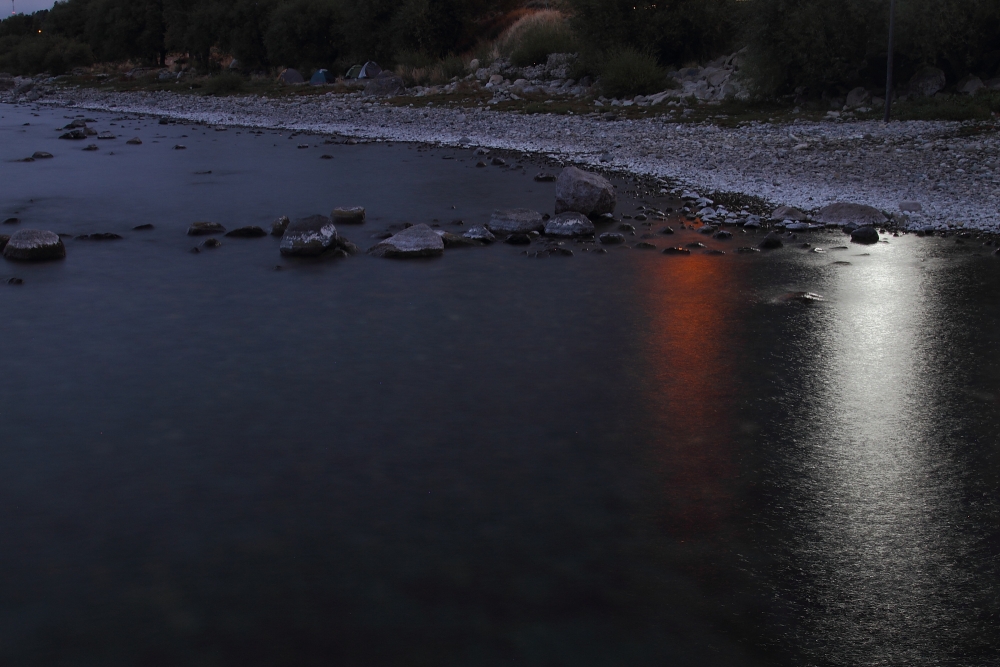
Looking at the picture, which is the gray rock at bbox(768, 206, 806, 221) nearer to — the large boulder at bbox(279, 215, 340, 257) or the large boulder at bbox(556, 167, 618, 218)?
the large boulder at bbox(556, 167, 618, 218)

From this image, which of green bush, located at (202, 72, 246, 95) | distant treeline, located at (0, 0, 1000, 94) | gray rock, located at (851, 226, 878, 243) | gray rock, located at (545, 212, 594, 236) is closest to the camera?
gray rock, located at (851, 226, 878, 243)

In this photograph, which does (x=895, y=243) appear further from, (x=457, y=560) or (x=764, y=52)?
(x=764, y=52)

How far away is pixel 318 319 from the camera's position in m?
7.25

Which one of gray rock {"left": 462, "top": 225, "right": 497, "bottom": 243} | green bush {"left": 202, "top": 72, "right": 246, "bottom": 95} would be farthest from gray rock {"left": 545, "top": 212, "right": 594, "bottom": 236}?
green bush {"left": 202, "top": 72, "right": 246, "bottom": 95}

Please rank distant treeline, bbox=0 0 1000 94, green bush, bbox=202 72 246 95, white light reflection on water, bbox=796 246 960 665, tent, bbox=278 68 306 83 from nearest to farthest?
white light reflection on water, bbox=796 246 960 665, distant treeline, bbox=0 0 1000 94, green bush, bbox=202 72 246 95, tent, bbox=278 68 306 83

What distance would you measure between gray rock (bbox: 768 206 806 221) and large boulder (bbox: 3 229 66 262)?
825 centimetres

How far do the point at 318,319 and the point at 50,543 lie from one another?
11.6 ft

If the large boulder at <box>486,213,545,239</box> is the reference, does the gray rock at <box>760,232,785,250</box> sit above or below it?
below

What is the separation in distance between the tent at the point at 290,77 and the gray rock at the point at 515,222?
32.1 meters

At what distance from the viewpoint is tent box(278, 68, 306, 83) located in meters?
39.9

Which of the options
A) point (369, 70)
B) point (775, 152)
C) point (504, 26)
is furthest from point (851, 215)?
point (504, 26)

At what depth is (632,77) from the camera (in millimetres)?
24766

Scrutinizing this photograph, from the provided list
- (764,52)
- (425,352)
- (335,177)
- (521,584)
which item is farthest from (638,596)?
(764,52)

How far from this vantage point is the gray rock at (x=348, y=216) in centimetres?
1150
